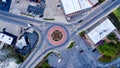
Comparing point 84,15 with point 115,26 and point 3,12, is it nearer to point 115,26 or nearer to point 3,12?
point 115,26

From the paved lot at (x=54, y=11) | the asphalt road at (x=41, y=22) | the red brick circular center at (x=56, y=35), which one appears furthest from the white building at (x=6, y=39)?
the paved lot at (x=54, y=11)

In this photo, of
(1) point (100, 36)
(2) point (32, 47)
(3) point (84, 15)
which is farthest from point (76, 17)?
(2) point (32, 47)

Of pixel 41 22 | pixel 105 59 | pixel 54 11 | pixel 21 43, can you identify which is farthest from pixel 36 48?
pixel 105 59

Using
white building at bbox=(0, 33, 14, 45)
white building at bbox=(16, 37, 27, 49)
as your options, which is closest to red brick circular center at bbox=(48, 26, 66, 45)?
white building at bbox=(16, 37, 27, 49)

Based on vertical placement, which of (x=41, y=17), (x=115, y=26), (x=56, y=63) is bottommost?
(x=56, y=63)

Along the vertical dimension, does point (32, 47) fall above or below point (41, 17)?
below

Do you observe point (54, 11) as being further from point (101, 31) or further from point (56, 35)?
point (101, 31)

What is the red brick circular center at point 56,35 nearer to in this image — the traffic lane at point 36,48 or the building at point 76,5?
the traffic lane at point 36,48
